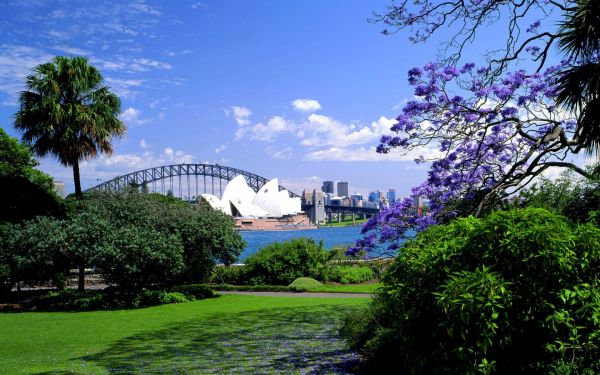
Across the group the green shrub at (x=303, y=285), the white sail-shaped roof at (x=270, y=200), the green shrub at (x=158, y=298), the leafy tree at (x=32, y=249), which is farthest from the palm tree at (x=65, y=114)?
the white sail-shaped roof at (x=270, y=200)

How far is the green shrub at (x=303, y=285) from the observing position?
66.5ft

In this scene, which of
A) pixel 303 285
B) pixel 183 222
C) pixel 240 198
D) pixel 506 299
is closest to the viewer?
pixel 506 299

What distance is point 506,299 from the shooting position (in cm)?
412

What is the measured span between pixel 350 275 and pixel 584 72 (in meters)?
17.1

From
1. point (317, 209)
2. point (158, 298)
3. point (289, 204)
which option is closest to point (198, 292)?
point (158, 298)

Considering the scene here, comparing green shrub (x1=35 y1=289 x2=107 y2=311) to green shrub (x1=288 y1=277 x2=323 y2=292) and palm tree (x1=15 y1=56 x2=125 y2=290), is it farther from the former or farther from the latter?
green shrub (x1=288 y1=277 x2=323 y2=292)

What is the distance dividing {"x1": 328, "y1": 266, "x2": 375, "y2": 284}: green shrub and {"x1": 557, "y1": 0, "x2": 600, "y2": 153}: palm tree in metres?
16.3

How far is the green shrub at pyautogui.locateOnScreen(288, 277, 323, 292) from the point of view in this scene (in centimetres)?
2028

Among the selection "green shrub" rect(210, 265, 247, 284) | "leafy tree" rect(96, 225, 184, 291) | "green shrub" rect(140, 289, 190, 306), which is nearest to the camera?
"leafy tree" rect(96, 225, 184, 291)

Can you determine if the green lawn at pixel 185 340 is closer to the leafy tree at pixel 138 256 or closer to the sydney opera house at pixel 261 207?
the leafy tree at pixel 138 256

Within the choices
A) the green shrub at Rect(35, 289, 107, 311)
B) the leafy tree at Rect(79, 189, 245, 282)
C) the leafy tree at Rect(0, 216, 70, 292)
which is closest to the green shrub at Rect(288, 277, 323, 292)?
the leafy tree at Rect(79, 189, 245, 282)

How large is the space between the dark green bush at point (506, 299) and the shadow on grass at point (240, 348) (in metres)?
2.97

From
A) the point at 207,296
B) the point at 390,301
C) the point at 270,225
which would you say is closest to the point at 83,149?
the point at 207,296

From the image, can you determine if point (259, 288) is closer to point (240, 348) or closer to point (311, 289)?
point (311, 289)
